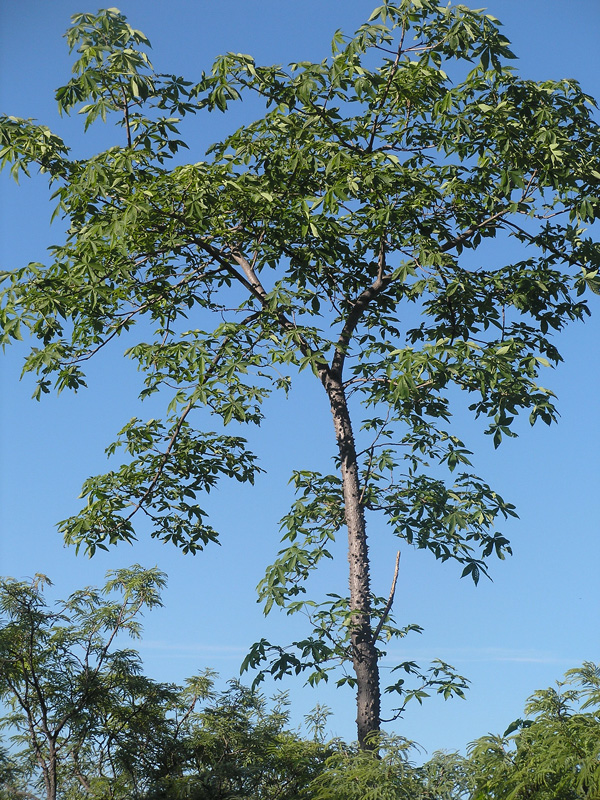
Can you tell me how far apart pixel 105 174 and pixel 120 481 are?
2.64 meters

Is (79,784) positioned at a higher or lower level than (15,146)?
lower

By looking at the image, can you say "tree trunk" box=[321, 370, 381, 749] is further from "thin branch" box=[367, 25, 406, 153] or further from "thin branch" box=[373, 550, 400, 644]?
"thin branch" box=[367, 25, 406, 153]

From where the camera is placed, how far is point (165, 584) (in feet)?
27.2

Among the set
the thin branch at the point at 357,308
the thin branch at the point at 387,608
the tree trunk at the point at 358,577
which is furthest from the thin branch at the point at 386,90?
the thin branch at the point at 387,608

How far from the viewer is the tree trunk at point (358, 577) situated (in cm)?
621

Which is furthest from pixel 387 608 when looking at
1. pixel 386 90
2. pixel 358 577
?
pixel 386 90

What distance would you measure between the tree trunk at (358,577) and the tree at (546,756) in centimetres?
109

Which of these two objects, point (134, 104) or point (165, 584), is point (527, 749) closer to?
point (165, 584)

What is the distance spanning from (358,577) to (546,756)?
2204 millimetres

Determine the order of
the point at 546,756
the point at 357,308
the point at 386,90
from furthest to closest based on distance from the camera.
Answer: the point at 357,308 < the point at 386,90 < the point at 546,756

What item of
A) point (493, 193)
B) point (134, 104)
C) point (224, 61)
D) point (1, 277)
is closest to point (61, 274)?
point (1, 277)

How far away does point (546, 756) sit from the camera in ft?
15.3

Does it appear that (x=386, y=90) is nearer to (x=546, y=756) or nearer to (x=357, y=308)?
(x=357, y=308)

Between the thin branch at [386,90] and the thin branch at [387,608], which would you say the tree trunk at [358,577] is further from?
the thin branch at [386,90]
